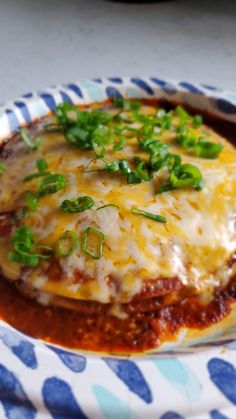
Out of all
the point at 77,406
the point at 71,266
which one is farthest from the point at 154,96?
the point at 77,406

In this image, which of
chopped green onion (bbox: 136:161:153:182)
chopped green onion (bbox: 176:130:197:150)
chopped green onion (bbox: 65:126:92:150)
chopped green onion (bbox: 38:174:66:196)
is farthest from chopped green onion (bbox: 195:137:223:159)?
chopped green onion (bbox: 38:174:66:196)

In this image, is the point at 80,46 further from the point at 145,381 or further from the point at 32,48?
the point at 145,381

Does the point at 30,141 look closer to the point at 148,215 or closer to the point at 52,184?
the point at 52,184

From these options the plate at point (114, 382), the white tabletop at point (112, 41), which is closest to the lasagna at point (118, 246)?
the plate at point (114, 382)

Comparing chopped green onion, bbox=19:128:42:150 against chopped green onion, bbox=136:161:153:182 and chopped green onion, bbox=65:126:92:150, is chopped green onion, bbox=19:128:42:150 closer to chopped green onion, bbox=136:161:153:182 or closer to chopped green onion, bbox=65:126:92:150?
chopped green onion, bbox=65:126:92:150

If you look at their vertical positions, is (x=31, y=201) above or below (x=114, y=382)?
above

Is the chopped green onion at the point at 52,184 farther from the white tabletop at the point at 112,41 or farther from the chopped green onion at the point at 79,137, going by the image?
the white tabletop at the point at 112,41

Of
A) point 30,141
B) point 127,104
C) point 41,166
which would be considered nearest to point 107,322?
point 41,166
